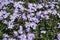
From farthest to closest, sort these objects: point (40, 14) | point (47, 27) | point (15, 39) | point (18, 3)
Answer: point (18, 3) → point (40, 14) → point (47, 27) → point (15, 39)

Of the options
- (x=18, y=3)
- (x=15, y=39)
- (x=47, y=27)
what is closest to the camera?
(x=15, y=39)

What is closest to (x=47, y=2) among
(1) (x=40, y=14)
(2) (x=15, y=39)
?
(1) (x=40, y=14)

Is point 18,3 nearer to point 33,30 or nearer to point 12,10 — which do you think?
point 12,10

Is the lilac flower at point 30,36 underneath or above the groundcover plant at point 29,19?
underneath

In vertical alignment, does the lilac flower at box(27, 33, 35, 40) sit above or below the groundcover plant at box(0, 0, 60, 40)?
below

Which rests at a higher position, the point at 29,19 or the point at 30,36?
the point at 29,19

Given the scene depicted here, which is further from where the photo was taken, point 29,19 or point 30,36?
point 29,19

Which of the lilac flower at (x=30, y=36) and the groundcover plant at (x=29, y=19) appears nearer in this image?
the lilac flower at (x=30, y=36)

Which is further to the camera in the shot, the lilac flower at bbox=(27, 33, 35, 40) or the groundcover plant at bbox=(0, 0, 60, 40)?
the groundcover plant at bbox=(0, 0, 60, 40)
